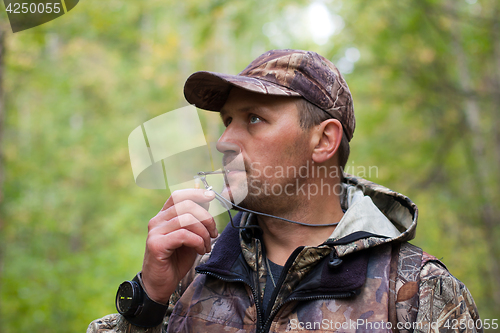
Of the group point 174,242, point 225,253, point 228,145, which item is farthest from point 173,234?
point 228,145

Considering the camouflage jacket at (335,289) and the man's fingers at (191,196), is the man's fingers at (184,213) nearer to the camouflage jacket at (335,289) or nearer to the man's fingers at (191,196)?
the man's fingers at (191,196)

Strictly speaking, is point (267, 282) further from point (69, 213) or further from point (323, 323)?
point (69, 213)

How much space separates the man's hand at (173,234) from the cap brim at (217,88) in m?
0.63

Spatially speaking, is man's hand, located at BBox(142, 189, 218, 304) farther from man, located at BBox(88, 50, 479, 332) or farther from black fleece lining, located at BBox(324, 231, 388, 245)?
black fleece lining, located at BBox(324, 231, 388, 245)

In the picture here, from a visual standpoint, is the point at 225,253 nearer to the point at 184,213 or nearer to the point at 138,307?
the point at 184,213

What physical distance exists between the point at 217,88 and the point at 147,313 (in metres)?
1.38

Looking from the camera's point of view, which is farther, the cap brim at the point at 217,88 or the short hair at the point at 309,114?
the short hair at the point at 309,114

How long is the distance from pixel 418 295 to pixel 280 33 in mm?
16889

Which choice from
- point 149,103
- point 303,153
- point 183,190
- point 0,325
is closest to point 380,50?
point 303,153

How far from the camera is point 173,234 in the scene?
1875 millimetres

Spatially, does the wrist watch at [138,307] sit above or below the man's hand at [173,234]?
below

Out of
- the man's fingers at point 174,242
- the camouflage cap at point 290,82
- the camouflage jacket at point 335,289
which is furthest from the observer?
the camouflage cap at point 290,82

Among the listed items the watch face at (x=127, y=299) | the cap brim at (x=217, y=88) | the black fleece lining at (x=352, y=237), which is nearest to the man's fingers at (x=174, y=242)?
the watch face at (x=127, y=299)

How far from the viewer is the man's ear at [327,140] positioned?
2.24m
